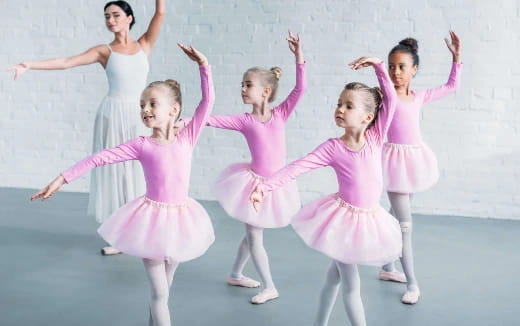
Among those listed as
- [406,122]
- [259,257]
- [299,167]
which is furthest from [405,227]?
[299,167]

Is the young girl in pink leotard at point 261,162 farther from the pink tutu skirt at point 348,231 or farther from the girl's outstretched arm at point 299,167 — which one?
the girl's outstretched arm at point 299,167

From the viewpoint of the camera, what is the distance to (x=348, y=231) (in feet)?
7.72

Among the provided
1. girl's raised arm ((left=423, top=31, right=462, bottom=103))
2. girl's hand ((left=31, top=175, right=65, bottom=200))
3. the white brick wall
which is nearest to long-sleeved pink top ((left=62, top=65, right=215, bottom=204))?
girl's hand ((left=31, top=175, right=65, bottom=200))

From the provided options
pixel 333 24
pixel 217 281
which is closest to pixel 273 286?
pixel 217 281

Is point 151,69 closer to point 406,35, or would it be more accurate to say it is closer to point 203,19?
point 203,19

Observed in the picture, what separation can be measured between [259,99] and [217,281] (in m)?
1.01

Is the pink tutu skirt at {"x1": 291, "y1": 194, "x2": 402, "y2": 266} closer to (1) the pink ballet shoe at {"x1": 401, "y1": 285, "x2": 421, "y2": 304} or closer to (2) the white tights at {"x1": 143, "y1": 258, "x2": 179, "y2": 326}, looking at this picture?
(2) the white tights at {"x1": 143, "y1": 258, "x2": 179, "y2": 326}

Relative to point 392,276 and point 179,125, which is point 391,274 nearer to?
point 392,276

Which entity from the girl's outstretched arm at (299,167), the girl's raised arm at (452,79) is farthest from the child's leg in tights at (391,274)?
the girl's outstretched arm at (299,167)

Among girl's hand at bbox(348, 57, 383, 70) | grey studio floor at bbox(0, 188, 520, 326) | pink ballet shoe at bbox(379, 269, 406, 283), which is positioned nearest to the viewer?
girl's hand at bbox(348, 57, 383, 70)

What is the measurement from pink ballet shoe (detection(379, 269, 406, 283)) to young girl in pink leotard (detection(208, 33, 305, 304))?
2.24 ft

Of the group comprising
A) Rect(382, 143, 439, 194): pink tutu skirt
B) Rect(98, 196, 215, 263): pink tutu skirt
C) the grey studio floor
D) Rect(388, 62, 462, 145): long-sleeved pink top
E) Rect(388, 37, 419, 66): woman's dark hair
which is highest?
Rect(388, 37, 419, 66): woman's dark hair

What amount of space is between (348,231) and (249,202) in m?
0.67

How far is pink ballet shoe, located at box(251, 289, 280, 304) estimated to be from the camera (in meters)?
2.98
